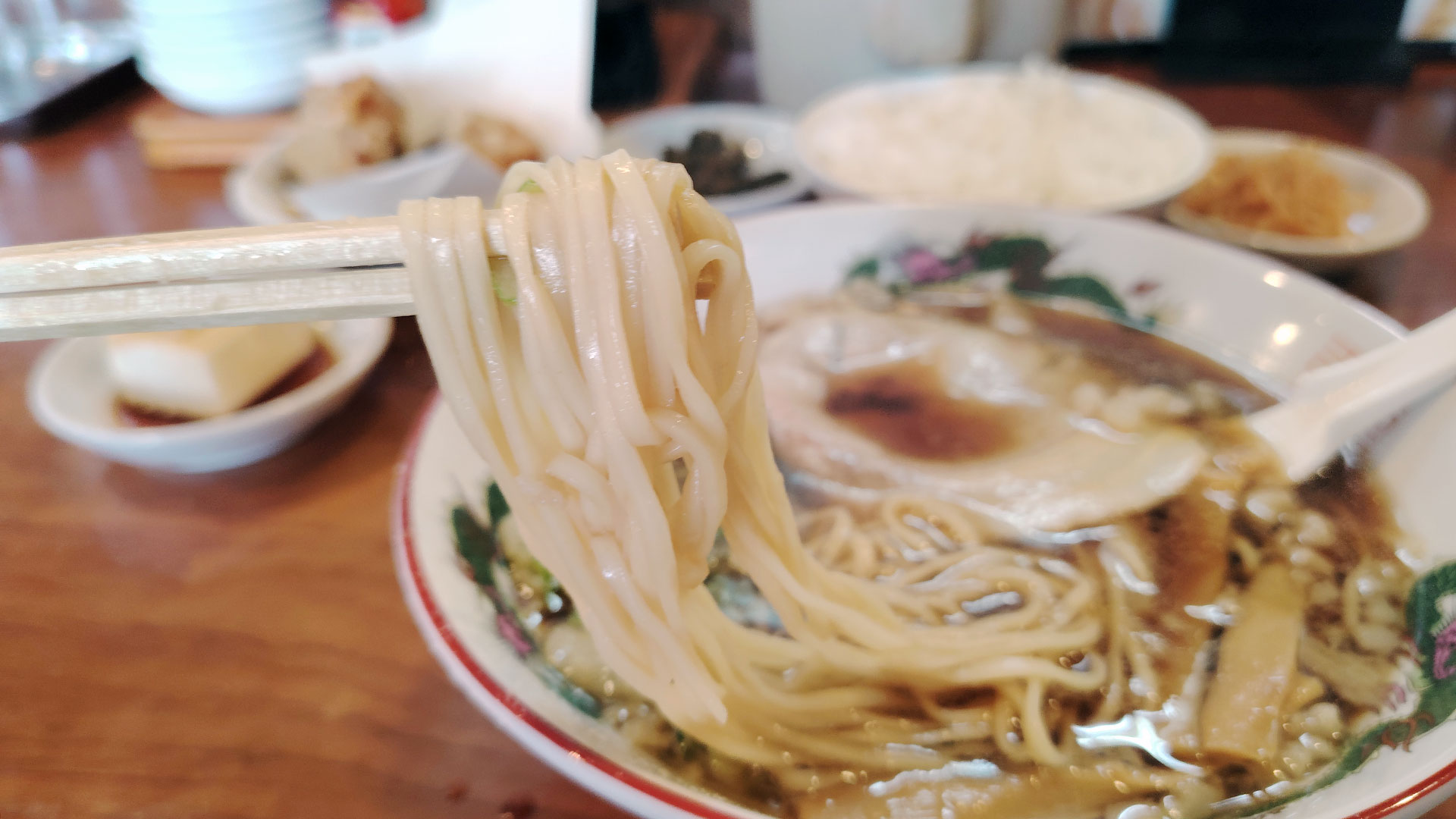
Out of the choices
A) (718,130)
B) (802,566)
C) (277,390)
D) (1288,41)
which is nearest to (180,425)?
(277,390)

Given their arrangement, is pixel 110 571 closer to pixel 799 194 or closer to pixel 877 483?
pixel 877 483

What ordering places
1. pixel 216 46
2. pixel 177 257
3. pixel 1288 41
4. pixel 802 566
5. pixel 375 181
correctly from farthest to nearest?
pixel 1288 41
pixel 216 46
pixel 375 181
pixel 802 566
pixel 177 257

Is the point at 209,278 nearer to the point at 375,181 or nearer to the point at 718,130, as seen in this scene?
the point at 375,181

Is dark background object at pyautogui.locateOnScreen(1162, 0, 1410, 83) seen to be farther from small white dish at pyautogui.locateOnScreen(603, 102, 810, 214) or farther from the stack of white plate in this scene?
the stack of white plate

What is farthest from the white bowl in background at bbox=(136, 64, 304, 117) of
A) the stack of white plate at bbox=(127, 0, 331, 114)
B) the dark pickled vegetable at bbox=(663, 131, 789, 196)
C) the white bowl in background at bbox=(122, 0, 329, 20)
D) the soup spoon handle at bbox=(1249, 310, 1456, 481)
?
the soup spoon handle at bbox=(1249, 310, 1456, 481)

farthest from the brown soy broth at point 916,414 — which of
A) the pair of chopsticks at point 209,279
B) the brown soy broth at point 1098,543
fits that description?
the pair of chopsticks at point 209,279

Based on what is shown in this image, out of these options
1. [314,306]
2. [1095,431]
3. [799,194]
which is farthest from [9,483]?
[1095,431]
